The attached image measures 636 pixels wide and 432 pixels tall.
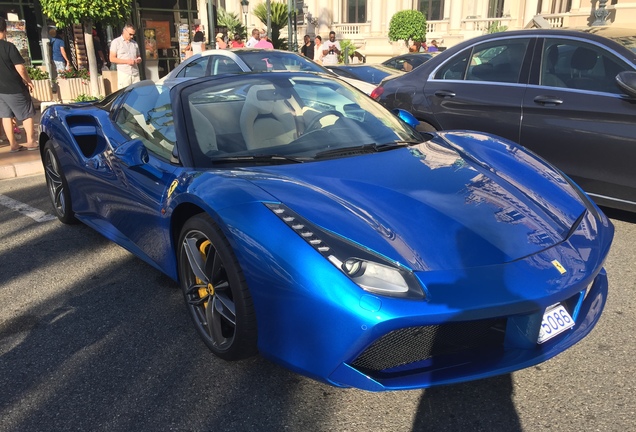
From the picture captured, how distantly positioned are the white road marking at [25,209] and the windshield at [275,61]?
10.7ft

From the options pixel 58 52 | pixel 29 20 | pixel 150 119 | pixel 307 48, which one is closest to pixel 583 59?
pixel 150 119

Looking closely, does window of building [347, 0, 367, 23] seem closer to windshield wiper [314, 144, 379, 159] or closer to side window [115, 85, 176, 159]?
side window [115, 85, 176, 159]

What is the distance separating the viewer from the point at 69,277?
3684mm

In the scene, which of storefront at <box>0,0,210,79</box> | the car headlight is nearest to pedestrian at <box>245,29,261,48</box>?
storefront at <box>0,0,210,79</box>

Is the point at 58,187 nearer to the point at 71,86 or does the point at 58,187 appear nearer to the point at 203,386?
the point at 203,386

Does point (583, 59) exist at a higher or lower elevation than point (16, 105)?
higher

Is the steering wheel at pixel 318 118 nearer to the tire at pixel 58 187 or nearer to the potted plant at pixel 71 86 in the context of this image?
the tire at pixel 58 187

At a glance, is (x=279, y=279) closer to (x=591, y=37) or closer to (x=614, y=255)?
(x=614, y=255)

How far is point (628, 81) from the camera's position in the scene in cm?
384

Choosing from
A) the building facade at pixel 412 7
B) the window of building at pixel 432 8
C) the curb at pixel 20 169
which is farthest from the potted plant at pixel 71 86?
the window of building at pixel 432 8

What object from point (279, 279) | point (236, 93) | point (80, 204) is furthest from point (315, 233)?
point (80, 204)

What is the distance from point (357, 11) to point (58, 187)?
126 ft

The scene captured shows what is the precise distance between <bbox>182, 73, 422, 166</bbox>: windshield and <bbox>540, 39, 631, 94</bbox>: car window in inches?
66.7

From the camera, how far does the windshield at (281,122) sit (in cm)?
295
